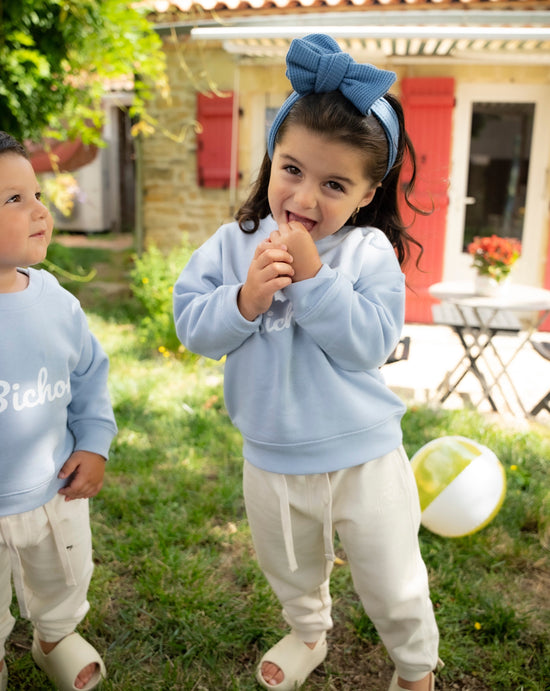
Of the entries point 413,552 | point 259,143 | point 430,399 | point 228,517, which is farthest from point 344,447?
point 259,143

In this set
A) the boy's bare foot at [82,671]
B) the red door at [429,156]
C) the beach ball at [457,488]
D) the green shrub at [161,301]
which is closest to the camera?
the boy's bare foot at [82,671]

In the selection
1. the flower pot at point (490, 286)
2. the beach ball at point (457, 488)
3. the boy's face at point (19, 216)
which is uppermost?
the boy's face at point (19, 216)

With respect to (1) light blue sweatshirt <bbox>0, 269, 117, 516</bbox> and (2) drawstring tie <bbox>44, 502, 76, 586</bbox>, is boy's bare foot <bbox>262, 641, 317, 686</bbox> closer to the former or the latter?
(2) drawstring tie <bbox>44, 502, 76, 586</bbox>

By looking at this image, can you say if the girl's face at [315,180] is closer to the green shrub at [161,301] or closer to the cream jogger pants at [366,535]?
the cream jogger pants at [366,535]

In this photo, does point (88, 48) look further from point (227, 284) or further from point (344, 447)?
point (344, 447)

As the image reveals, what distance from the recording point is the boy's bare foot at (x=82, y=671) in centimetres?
193

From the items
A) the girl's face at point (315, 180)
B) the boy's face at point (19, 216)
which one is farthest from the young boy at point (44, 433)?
the girl's face at point (315, 180)

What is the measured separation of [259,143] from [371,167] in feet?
21.0

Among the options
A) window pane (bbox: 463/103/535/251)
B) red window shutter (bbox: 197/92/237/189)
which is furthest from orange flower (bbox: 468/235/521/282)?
red window shutter (bbox: 197/92/237/189)

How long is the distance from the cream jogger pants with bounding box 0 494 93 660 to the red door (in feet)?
19.0

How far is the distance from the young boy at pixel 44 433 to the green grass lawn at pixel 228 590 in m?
0.31

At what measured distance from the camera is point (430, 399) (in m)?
4.86

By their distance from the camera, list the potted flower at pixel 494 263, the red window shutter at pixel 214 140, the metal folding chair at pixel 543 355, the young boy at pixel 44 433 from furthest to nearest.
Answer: the red window shutter at pixel 214 140, the potted flower at pixel 494 263, the metal folding chair at pixel 543 355, the young boy at pixel 44 433

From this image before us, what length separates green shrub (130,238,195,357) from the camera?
5.67 m
